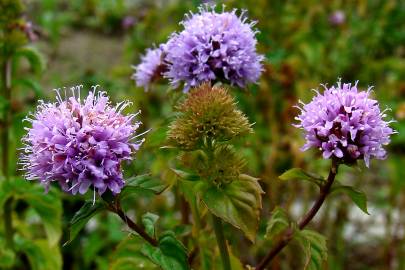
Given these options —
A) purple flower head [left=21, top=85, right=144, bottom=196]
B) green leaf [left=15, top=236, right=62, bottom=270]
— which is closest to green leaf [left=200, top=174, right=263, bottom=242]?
purple flower head [left=21, top=85, right=144, bottom=196]

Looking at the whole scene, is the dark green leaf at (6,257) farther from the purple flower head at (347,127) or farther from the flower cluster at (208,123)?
the purple flower head at (347,127)

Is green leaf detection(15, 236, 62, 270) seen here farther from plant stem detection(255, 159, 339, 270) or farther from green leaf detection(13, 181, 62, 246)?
plant stem detection(255, 159, 339, 270)

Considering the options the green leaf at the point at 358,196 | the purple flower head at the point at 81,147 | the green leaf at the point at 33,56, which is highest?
the green leaf at the point at 33,56

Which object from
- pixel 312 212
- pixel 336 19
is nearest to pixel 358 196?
pixel 312 212

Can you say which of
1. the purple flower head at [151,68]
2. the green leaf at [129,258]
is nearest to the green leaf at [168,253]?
the green leaf at [129,258]

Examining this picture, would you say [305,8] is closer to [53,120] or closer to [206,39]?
[206,39]

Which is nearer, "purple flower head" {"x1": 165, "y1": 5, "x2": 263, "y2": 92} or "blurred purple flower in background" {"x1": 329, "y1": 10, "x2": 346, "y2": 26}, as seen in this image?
"purple flower head" {"x1": 165, "y1": 5, "x2": 263, "y2": 92}

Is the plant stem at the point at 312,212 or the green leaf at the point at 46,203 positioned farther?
the green leaf at the point at 46,203
